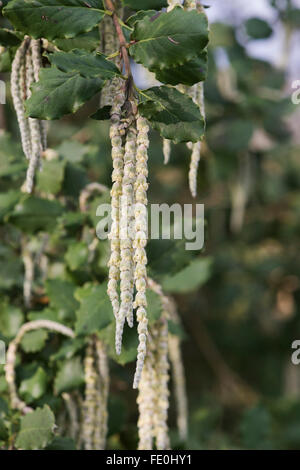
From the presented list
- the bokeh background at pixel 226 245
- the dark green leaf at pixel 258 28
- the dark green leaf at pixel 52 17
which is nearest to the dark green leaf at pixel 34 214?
the bokeh background at pixel 226 245

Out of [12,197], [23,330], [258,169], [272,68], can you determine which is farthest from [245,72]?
[23,330]

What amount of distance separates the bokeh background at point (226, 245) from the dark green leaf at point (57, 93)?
1.33 feet

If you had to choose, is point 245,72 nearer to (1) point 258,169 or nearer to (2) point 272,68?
(2) point 272,68

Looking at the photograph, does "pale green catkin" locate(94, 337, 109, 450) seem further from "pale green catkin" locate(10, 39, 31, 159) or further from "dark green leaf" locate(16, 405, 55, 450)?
"pale green catkin" locate(10, 39, 31, 159)

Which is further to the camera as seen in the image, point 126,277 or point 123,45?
point 123,45

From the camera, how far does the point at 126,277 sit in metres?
0.66

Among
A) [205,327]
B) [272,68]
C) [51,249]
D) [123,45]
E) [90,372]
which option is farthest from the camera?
[205,327]

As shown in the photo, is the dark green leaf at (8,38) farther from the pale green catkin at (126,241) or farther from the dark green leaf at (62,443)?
the dark green leaf at (62,443)

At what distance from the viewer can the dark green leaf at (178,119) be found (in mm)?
749

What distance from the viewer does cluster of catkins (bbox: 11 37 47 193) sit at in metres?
0.81

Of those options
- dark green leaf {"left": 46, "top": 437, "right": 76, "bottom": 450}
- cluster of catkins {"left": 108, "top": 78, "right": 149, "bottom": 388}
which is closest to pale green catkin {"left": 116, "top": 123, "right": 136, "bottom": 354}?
cluster of catkins {"left": 108, "top": 78, "right": 149, "bottom": 388}

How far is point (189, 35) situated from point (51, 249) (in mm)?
924

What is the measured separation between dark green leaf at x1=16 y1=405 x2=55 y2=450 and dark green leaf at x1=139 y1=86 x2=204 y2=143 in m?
0.55

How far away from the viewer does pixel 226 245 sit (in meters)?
2.70
